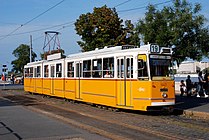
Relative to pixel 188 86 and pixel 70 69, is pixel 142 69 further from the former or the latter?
pixel 188 86

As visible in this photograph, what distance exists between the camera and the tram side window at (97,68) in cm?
1830

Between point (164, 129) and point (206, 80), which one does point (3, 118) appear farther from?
point (206, 80)

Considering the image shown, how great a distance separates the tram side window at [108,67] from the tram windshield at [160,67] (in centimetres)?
239

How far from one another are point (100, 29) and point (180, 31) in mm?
12593

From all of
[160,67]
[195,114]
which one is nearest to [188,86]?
[195,114]

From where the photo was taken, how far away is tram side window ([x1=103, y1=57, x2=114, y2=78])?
677 inches

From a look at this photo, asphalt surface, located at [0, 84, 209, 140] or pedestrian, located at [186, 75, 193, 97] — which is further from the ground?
pedestrian, located at [186, 75, 193, 97]

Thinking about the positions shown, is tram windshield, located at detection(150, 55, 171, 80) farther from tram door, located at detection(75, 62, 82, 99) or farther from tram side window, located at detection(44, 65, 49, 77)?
tram side window, located at detection(44, 65, 49, 77)

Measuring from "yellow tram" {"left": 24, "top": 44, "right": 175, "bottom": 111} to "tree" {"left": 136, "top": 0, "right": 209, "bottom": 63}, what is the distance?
20.6 ft

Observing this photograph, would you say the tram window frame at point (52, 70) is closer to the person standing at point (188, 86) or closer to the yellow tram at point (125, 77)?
the yellow tram at point (125, 77)

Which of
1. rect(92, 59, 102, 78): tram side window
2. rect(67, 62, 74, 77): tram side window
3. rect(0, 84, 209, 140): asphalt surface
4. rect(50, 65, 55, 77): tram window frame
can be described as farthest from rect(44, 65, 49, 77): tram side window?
rect(0, 84, 209, 140): asphalt surface

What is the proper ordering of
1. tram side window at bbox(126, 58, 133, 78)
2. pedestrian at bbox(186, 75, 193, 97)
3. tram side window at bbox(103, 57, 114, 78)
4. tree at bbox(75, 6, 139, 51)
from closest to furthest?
tram side window at bbox(126, 58, 133, 78), tram side window at bbox(103, 57, 114, 78), pedestrian at bbox(186, 75, 193, 97), tree at bbox(75, 6, 139, 51)

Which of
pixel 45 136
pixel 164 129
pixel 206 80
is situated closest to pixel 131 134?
pixel 164 129

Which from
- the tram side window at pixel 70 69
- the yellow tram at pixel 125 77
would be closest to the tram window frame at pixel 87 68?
the yellow tram at pixel 125 77
